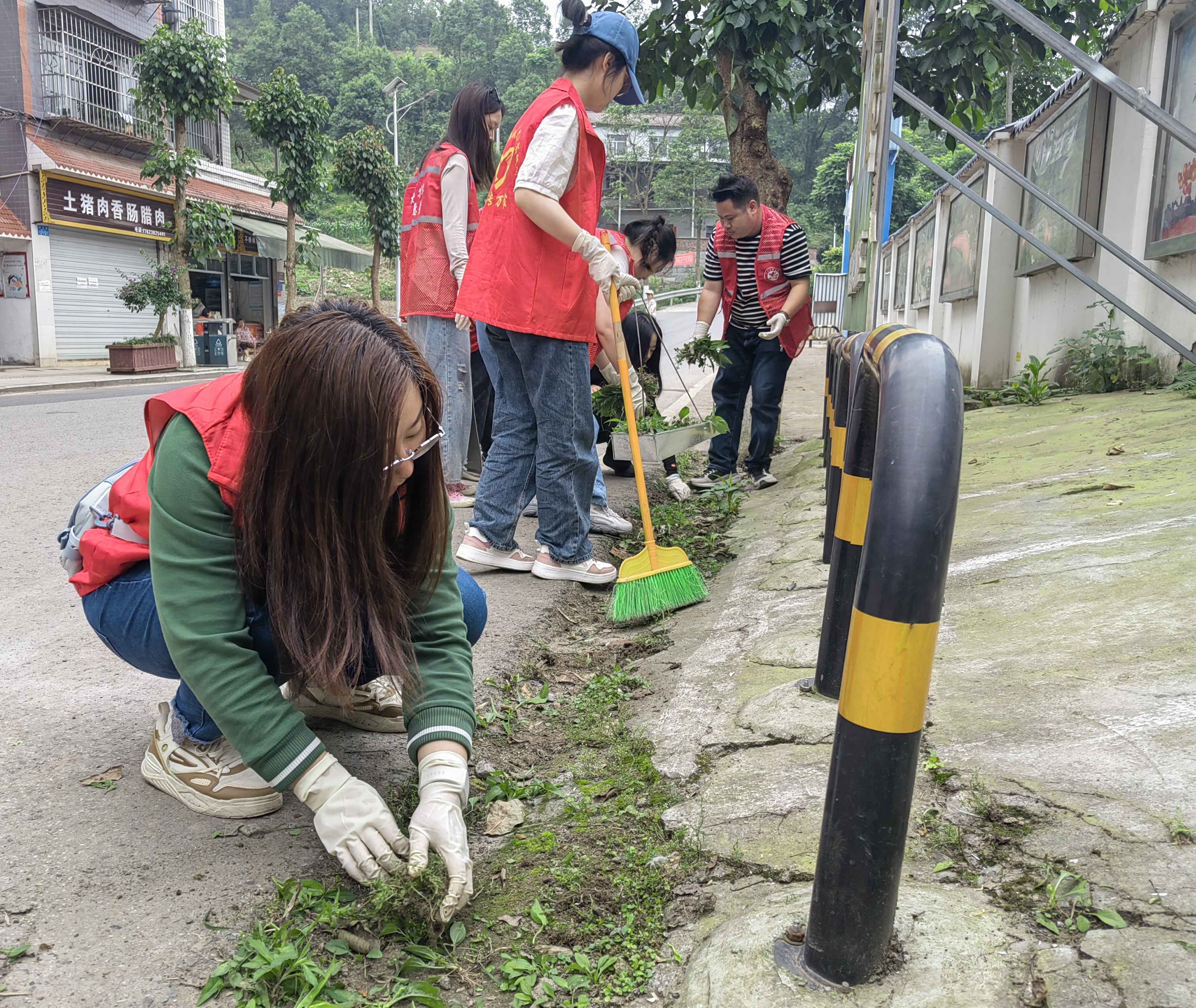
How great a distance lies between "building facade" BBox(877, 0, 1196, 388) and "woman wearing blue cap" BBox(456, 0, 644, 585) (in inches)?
44.3

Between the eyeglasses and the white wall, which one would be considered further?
the white wall

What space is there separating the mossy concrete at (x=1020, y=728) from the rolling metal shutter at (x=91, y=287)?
18.3 m

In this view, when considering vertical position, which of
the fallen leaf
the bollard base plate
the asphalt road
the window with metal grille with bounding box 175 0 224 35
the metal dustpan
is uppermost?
the window with metal grille with bounding box 175 0 224 35

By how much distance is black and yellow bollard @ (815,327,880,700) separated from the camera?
1.78 metres

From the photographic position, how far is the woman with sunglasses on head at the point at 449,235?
13.9 ft

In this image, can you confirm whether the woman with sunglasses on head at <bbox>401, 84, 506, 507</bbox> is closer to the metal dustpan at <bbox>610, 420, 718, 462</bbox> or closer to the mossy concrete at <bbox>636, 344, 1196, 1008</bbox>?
the metal dustpan at <bbox>610, 420, 718, 462</bbox>

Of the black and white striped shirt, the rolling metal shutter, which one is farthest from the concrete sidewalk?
the black and white striped shirt

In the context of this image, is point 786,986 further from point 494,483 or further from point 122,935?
point 494,483

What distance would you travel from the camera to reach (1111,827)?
1.39 meters

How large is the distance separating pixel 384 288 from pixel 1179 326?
3746 cm

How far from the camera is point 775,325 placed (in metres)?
4.97

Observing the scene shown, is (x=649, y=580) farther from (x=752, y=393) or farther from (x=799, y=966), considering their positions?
(x=752, y=393)

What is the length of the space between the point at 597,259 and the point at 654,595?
3.65 ft

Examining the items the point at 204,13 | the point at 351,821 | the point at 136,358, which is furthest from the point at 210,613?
the point at 204,13
